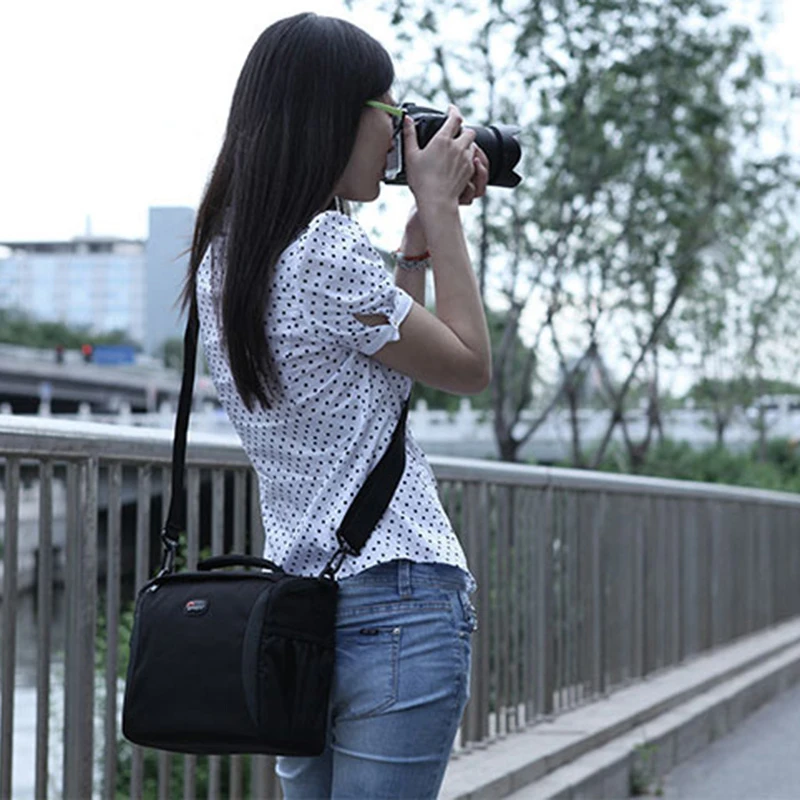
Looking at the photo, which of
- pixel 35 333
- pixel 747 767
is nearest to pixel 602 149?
pixel 747 767

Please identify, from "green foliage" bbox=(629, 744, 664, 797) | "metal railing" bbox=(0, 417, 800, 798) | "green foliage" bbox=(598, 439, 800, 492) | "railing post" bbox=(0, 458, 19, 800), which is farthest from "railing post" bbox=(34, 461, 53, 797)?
"green foliage" bbox=(598, 439, 800, 492)

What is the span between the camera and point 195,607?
243 cm

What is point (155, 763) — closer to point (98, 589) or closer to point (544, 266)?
point (98, 589)

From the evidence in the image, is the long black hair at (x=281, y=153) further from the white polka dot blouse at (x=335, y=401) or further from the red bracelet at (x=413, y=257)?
the red bracelet at (x=413, y=257)

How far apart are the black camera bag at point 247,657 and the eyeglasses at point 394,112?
40 centimetres

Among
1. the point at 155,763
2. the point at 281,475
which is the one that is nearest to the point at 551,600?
the point at 155,763

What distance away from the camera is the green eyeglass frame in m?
2.48

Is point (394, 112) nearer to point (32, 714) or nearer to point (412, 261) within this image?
point (412, 261)

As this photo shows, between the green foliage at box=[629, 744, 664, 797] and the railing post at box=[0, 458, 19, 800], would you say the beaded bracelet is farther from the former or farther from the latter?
the green foliage at box=[629, 744, 664, 797]

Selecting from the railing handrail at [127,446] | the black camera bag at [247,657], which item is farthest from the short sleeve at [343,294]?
the railing handrail at [127,446]

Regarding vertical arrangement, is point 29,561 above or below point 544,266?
below

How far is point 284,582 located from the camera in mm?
2379

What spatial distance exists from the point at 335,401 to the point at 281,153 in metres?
0.34

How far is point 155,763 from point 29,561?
681mm
